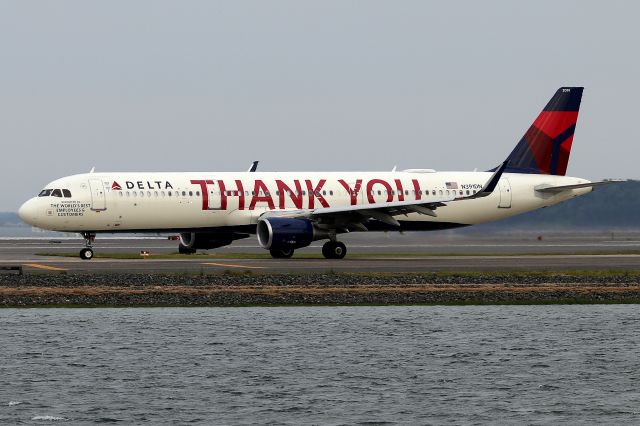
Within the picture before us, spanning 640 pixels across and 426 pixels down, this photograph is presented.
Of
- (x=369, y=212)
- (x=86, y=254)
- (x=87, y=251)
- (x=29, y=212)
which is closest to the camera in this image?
(x=29, y=212)

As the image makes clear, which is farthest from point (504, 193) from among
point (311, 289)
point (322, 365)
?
point (322, 365)

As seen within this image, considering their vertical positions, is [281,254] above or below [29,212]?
below

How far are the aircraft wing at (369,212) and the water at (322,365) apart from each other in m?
16.4

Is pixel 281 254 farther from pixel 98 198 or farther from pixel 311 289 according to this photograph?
pixel 311 289

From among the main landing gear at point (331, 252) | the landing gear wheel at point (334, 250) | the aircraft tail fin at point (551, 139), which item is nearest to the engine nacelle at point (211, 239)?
the main landing gear at point (331, 252)

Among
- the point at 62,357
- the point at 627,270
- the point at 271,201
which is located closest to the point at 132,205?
the point at 271,201

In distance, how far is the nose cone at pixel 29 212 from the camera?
55.4 m

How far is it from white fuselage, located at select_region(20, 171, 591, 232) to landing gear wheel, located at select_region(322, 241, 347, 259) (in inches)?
101

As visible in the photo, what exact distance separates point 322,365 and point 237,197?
3044 cm

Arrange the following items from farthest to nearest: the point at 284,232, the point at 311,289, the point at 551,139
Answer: the point at 551,139 < the point at 284,232 < the point at 311,289

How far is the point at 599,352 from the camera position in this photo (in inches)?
1168

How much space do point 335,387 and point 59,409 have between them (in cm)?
586

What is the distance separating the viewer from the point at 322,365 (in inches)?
1096

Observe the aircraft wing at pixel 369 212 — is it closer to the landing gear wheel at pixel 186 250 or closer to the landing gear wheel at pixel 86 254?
the landing gear wheel at pixel 186 250
